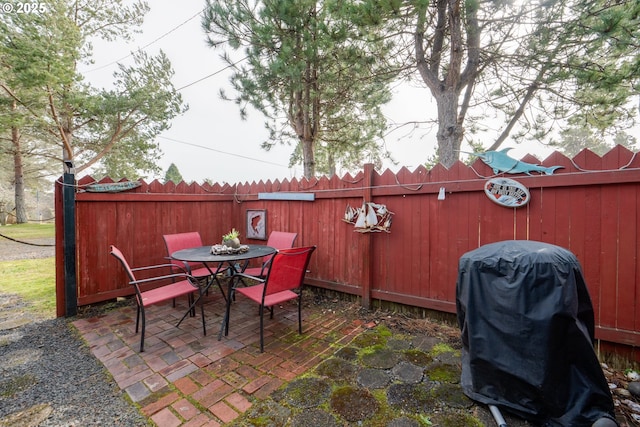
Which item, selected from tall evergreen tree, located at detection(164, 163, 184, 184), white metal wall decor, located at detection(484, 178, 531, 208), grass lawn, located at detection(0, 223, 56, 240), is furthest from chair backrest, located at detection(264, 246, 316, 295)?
tall evergreen tree, located at detection(164, 163, 184, 184)

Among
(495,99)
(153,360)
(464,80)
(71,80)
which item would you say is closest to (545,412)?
(153,360)

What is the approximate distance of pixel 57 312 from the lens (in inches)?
119

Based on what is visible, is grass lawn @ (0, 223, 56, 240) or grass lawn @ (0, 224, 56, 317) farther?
grass lawn @ (0, 223, 56, 240)

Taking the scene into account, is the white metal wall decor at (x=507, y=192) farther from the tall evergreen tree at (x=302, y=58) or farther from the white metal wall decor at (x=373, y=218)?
the tall evergreen tree at (x=302, y=58)

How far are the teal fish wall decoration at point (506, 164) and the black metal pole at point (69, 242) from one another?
177 inches

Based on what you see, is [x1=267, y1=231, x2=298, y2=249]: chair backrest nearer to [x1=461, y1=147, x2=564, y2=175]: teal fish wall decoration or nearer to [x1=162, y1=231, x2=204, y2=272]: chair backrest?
[x1=162, y1=231, x2=204, y2=272]: chair backrest

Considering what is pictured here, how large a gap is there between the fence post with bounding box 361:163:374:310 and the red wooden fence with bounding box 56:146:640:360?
14 millimetres

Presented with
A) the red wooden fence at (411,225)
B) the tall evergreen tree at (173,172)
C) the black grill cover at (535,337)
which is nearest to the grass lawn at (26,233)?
the red wooden fence at (411,225)

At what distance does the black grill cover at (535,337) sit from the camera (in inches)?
54.3

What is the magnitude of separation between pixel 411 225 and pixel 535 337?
69.5 inches

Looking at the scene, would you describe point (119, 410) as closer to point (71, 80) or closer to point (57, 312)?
point (57, 312)

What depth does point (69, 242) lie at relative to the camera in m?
3.02

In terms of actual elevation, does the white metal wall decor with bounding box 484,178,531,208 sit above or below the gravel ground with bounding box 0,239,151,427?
above

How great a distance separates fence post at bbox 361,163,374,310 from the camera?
333cm
